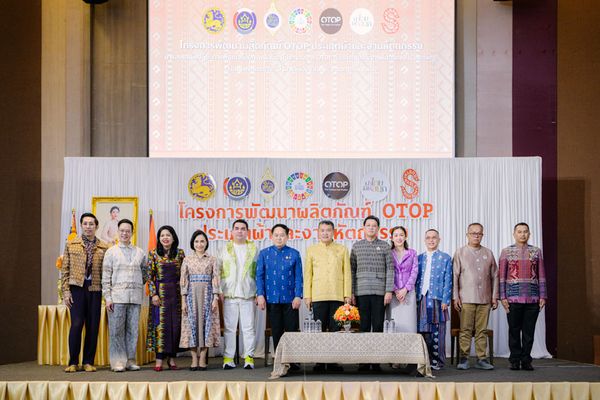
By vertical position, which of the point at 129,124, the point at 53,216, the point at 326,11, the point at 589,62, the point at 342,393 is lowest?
the point at 342,393

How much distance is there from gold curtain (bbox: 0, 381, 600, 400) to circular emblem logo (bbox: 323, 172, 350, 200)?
3101mm

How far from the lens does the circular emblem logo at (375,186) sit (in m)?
8.89

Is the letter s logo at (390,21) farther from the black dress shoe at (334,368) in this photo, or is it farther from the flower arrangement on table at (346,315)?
the black dress shoe at (334,368)

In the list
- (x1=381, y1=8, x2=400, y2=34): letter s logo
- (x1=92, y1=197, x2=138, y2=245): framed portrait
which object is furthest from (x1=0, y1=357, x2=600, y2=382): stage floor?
(x1=381, y1=8, x2=400, y2=34): letter s logo

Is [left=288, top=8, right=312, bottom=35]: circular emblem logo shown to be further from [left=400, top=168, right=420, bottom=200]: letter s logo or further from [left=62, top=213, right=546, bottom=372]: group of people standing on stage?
[left=62, top=213, right=546, bottom=372]: group of people standing on stage

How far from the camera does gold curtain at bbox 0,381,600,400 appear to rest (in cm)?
599

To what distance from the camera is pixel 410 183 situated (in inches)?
350

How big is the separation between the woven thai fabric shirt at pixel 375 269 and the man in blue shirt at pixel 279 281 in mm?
558

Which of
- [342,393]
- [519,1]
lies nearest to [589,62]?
[519,1]

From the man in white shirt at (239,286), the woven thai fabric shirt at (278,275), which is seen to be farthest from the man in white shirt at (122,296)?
the woven thai fabric shirt at (278,275)

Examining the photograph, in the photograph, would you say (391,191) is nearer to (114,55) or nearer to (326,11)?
(326,11)

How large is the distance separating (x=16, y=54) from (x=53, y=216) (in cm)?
178

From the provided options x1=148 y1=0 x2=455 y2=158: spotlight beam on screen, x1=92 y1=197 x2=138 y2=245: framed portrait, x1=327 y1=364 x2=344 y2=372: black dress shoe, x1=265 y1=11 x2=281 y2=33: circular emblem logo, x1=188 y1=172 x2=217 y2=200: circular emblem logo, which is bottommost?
Result: x1=327 y1=364 x2=344 y2=372: black dress shoe

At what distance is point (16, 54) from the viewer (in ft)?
28.7
